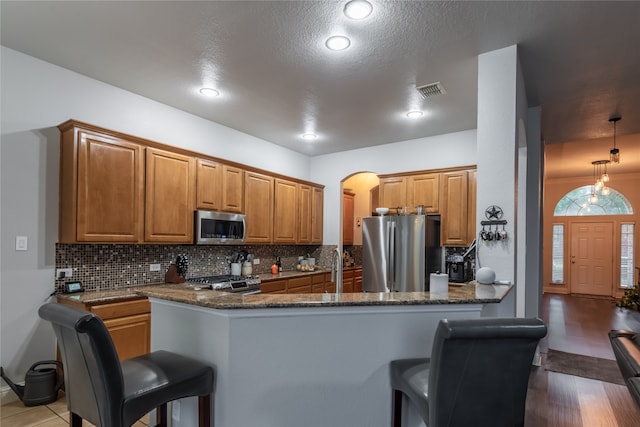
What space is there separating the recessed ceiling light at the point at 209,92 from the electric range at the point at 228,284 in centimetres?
202

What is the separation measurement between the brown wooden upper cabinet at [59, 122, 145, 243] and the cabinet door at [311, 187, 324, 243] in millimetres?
2927

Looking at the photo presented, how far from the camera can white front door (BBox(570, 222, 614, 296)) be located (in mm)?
8453

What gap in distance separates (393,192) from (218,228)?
2.59 meters

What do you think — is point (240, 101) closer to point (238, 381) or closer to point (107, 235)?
point (107, 235)

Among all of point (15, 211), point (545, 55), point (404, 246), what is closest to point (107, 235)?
point (15, 211)

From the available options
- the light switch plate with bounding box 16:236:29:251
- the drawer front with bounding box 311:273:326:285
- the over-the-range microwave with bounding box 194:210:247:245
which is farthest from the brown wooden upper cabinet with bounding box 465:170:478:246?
the light switch plate with bounding box 16:236:29:251

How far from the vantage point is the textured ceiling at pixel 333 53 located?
2248 mm

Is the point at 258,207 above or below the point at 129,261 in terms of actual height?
above

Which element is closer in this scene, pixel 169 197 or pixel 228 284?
pixel 169 197

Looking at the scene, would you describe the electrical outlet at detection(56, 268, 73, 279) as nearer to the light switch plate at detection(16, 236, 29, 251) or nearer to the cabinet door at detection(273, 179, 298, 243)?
the light switch plate at detection(16, 236, 29, 251)

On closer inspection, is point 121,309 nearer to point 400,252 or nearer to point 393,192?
point 400,252

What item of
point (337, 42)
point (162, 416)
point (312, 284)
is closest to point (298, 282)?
point (312, 284)

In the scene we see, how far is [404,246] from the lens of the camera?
14.6 feet

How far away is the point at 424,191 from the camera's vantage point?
4.89m
